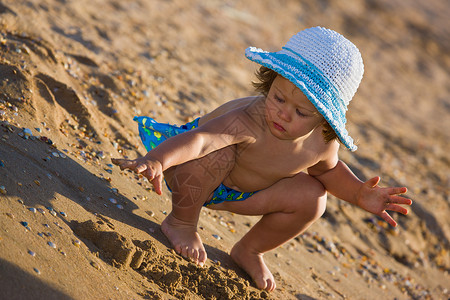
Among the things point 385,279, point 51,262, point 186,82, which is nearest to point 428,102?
point 186,82

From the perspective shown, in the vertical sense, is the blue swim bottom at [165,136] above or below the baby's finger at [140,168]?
below

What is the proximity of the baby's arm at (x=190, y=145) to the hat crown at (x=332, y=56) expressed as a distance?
476 millimetres

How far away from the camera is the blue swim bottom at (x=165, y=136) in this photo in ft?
10.6

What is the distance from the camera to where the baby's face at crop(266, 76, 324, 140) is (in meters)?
2.87

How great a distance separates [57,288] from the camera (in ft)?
7.04

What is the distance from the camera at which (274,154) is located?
311 cm

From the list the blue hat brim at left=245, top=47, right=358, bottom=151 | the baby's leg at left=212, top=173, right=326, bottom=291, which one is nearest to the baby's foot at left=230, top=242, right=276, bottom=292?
the baby's leg at left=212, top=173, right=326, bottom=291

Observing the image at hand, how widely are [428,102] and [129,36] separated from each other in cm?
625

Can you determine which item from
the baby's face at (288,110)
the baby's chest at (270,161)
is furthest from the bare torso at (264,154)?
the baby's face at (288,110)

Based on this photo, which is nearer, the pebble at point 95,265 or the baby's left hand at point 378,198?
the pebble at point 95,265

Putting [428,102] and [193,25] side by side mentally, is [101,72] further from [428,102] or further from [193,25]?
[428,102]

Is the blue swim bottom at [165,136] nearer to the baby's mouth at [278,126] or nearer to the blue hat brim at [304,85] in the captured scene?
the baby's mouth at [278,126]

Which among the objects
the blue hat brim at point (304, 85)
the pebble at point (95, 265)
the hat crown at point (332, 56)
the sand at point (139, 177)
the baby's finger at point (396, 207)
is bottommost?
the sand at point (139, 177)

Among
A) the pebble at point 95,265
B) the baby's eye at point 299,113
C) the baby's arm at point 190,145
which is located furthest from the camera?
the baby's eye at point 299,113
